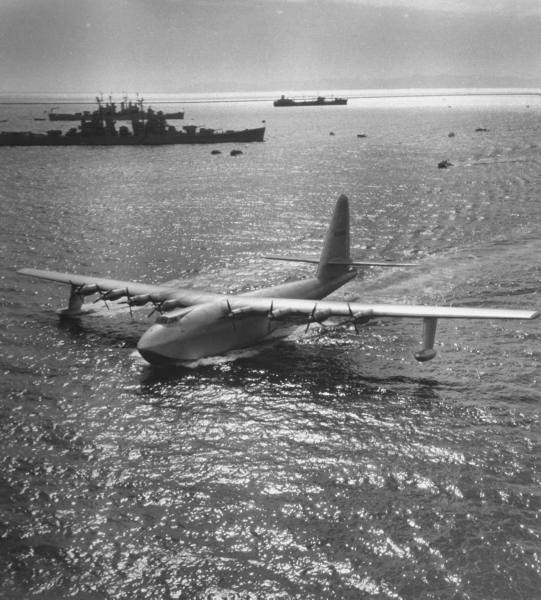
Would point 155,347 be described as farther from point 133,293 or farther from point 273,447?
point 273,447

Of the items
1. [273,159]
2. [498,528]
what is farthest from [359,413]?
[273,159]

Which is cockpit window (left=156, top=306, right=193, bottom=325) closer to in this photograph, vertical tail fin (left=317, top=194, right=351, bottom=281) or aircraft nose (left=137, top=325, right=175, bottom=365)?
aircraft nose (left=137, top=325, right=175, bottom=365)

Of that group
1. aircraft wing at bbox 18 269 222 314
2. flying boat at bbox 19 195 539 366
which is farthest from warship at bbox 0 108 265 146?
flying boat at bbox 19 195 539 366

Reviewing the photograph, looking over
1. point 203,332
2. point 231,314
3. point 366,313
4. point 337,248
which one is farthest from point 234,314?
point 337,248

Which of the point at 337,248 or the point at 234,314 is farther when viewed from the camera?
the point at 337,248

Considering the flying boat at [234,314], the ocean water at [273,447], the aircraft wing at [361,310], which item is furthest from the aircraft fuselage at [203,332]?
the ocean water at [273,447]
